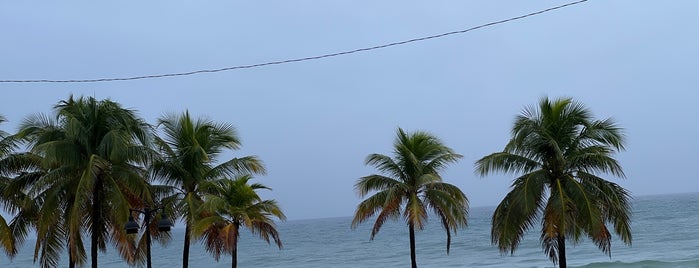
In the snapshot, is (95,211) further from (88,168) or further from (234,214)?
(234,214)

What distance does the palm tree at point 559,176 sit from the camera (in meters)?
21.2

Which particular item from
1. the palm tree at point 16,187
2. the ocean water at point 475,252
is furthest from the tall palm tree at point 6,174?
the ocean water at point 475,252

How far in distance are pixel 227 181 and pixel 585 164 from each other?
9.49 metres

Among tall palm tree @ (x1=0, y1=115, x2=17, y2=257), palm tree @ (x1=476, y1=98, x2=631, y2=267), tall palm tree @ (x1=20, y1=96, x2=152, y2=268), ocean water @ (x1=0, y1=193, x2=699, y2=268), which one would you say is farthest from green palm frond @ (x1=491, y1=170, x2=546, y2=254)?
ocean water @ (x1=0, y1=193, x2=699, y2=268)

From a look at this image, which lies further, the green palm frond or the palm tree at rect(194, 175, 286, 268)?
the palm tree at rect(194, 175, 286, 268)

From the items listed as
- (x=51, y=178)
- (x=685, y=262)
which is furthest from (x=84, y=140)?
(x=685, y=262)

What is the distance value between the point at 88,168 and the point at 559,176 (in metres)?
11.1

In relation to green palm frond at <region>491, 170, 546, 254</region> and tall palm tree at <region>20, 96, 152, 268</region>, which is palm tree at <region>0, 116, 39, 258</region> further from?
green palm frond at <region>491, 170, 546, 254</region>

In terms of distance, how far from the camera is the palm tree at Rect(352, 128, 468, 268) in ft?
79.8

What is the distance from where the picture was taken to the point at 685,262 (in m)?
45.8

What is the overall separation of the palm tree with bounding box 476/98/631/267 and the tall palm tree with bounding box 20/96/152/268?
871 centimetres

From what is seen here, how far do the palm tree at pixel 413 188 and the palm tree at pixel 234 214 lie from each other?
2482mm

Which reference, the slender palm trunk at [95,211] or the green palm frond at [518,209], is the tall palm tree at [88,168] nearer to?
the slender palm trunk at [95,211]

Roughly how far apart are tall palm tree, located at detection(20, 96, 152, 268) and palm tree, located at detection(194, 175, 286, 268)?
2.05m
